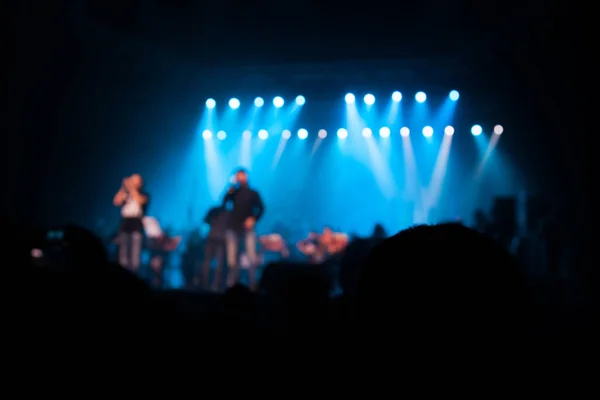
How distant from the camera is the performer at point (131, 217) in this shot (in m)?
7.82

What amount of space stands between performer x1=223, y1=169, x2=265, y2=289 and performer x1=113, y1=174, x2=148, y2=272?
4.37ft

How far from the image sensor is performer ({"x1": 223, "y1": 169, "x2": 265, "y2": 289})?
7.66m

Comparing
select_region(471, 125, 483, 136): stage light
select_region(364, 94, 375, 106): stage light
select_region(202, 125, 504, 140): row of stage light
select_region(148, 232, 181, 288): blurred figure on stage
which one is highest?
select_region(364, 94, 375, 106): stage light

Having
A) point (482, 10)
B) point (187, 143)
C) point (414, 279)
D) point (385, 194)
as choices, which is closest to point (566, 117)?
point (482, 10)

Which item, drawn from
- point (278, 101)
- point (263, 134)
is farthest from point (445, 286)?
point (263, 134)

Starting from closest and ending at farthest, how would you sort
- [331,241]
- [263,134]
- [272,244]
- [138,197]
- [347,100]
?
[138,197] < [331,241] < [272,244] < [347,100] < [263,134]

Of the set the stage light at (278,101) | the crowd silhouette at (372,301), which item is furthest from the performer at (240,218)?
the stage light at (278,101)

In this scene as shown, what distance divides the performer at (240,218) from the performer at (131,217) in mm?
1332

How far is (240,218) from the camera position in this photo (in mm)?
7660

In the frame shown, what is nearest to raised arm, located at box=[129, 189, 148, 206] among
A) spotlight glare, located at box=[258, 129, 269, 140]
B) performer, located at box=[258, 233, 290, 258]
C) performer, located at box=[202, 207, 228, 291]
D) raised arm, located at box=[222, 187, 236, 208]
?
performer, located at box=[202, 207, 228, 291]

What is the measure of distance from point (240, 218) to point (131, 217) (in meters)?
1.71

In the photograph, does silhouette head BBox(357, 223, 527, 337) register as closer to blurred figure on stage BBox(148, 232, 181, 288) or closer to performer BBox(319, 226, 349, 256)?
blurred figure on stage BBox(148, 232, 181, 288)

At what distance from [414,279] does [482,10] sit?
10926 millimetres

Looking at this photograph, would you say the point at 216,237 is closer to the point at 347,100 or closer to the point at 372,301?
the point at 372,301
